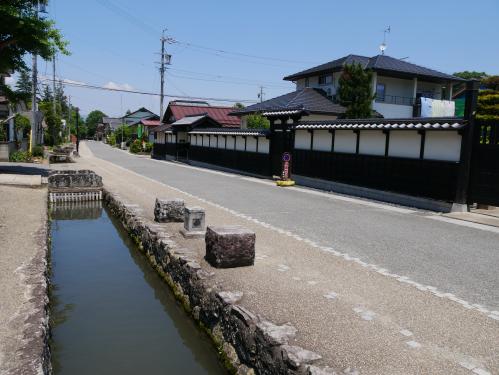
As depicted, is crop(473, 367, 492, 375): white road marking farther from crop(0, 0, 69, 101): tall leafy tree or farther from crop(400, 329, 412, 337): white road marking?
crop(0, 0, 69, 101): tall leafy tree

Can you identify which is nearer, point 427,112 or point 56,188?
point 56,188

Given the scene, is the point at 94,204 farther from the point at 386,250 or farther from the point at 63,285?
the point at 386,250

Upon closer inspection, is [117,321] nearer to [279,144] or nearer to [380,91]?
[279,144]

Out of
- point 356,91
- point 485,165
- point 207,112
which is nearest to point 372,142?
point 485,165

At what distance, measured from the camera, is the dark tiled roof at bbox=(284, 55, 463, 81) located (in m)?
30.7

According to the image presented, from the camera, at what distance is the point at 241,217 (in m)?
11.5

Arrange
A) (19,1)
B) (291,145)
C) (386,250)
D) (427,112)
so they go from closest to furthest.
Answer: (386,250), (19,1), (291,145), (427,112)

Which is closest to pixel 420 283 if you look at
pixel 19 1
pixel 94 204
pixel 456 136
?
pixel 456 136

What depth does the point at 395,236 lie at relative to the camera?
31.3 ft

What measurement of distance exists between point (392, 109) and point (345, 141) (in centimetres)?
1686

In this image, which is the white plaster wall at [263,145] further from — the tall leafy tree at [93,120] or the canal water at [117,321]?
the tall leafy tree at [93,120]

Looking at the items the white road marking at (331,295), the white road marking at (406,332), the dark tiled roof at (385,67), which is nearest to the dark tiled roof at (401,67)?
the dark tiled roof at (385,67)

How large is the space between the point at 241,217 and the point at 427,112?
74.0 feet

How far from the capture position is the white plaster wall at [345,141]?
55.4 ft
